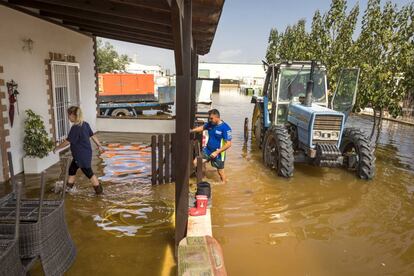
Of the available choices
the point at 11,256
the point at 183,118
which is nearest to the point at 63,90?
the point at 183,118

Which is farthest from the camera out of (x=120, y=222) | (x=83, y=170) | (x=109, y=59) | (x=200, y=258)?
(x=109, y=59)

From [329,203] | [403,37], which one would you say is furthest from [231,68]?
[329,203]

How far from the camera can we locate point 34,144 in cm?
624

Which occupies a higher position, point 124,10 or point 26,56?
point 124,10

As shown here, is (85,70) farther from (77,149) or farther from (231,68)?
(231,68)

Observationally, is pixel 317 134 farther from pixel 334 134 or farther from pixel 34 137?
pixel 34 137

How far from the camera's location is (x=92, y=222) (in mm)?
4402

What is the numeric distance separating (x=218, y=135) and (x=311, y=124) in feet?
6.95

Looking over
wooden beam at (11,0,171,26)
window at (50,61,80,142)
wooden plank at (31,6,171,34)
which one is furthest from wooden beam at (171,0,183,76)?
window at (50,61,80,142)

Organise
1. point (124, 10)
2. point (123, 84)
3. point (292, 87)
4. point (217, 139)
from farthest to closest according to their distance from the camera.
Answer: point (123, 84), point (292, 87), point (217, 139), point (124, 10)

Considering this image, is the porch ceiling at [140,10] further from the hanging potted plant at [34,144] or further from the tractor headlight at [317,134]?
the tractor headlight at [317,134]

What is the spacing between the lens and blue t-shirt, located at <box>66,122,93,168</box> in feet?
16.0

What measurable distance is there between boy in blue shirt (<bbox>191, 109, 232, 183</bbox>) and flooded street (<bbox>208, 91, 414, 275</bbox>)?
621 mm

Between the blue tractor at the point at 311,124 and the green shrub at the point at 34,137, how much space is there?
4.88m
